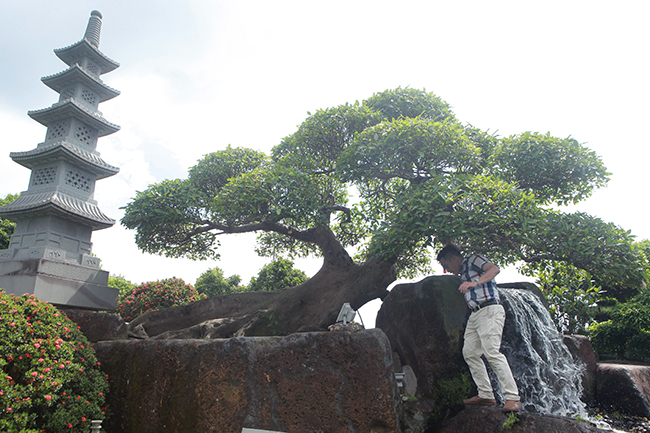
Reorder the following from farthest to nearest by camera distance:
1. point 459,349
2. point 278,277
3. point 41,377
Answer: point 278,277 < point 459,349 < point 41,377

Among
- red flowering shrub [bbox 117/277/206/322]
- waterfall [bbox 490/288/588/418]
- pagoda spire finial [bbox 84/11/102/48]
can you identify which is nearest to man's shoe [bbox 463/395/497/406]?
waterfall [bbox 490/288/588/418]

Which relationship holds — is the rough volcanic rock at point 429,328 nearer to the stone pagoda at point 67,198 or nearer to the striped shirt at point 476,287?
the striped shirt at point 476,287

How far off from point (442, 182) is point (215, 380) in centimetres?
560

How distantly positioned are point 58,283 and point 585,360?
13.0 metres

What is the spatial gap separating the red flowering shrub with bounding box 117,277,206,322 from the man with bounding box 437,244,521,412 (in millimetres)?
10864

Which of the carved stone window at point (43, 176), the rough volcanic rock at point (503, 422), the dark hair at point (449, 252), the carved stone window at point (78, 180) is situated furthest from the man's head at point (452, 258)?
the carved stone window at point (43, 176)

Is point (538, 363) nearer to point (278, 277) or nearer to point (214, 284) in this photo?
point (278, 277)

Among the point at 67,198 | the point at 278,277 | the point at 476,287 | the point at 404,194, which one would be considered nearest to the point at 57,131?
the point at 67,198

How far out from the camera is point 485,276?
15.7ft

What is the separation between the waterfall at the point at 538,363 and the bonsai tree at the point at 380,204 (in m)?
1.46

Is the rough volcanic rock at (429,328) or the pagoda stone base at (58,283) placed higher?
the pagoda stone base at (58,283)

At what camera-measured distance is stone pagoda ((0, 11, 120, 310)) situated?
941cm

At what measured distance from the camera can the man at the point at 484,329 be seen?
180 inches

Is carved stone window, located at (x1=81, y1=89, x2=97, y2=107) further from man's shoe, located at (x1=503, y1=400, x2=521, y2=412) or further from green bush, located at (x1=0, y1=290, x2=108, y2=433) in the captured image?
man's shoe, located at (x1=503, y1=400, x2=521, y2=412)
